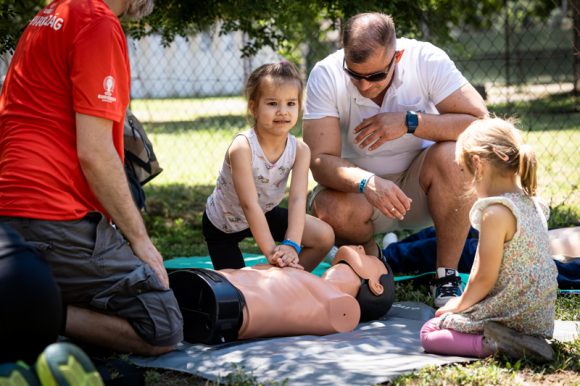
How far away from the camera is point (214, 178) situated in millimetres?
9398

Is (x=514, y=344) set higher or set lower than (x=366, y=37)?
lower

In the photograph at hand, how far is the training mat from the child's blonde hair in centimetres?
125

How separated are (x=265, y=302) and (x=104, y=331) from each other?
2.22 ft

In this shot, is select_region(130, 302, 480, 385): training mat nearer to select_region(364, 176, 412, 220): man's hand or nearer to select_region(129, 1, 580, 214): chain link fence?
select_region(364, 176, 412, 220): man's hand

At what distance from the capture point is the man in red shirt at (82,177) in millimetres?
3336

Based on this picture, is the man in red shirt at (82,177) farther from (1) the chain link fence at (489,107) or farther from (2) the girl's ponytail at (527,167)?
(1) the chain link fence at (489,107)

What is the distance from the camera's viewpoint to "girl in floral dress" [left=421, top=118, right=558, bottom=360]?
343 centimetres

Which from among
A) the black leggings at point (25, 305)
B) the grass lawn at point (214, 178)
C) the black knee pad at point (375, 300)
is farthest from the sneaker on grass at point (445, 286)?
the black leggings at point (25, 305)

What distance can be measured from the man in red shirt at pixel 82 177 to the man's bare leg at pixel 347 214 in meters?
1.40

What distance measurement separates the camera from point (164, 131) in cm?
1360

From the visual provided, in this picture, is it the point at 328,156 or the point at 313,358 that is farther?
the point at 328,156

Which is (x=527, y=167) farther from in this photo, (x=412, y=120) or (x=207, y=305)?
(x=207, y=305)

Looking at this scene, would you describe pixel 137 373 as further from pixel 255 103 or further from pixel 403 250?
pixel 403 250

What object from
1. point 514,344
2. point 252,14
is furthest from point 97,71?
point 252,14
